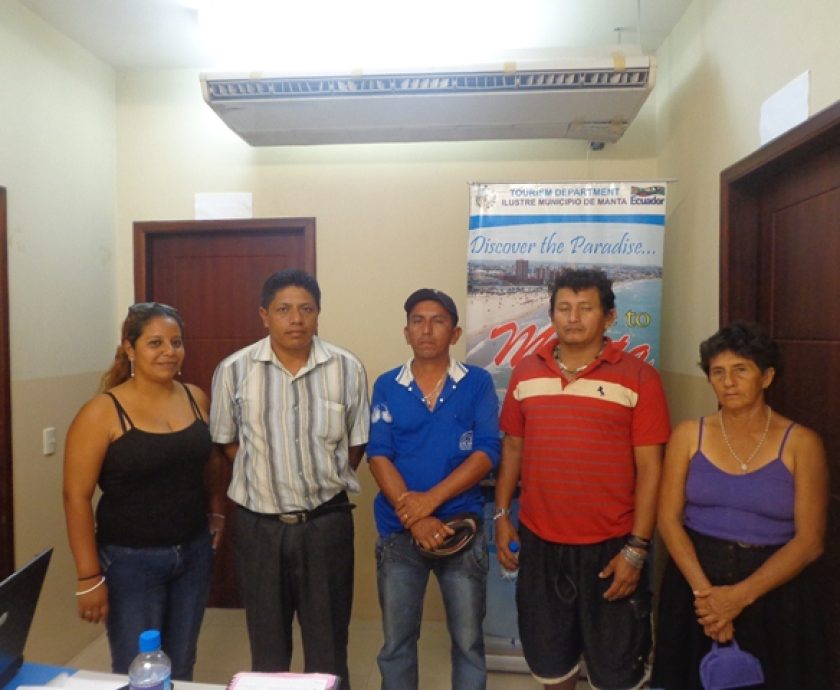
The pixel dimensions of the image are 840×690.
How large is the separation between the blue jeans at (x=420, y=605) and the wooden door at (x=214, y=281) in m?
1.58

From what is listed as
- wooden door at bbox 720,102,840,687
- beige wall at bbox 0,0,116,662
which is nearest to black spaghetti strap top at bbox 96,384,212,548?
beige wall at bbox 0,0,116,662

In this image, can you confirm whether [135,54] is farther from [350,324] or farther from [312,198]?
[350,324]

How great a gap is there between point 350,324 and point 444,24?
4.85 ft

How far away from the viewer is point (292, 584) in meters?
1.80

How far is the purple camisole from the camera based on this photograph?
4.62ft

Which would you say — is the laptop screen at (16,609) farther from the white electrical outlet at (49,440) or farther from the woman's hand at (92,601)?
the white electrical outlet at (49,440)

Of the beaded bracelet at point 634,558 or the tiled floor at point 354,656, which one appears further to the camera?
the tiled floor at point 354,656

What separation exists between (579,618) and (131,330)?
1.60 metres

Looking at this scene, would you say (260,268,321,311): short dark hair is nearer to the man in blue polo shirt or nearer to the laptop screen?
the man in blue polo shirt

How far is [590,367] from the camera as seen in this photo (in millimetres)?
1696

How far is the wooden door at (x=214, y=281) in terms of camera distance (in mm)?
3031

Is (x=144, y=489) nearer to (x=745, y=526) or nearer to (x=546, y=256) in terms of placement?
(x=745, y=526)

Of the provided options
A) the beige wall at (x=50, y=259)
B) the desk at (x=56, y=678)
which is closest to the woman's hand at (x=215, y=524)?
the desk at (x=56, y=678)

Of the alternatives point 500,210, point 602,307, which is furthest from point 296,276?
point 500,210
